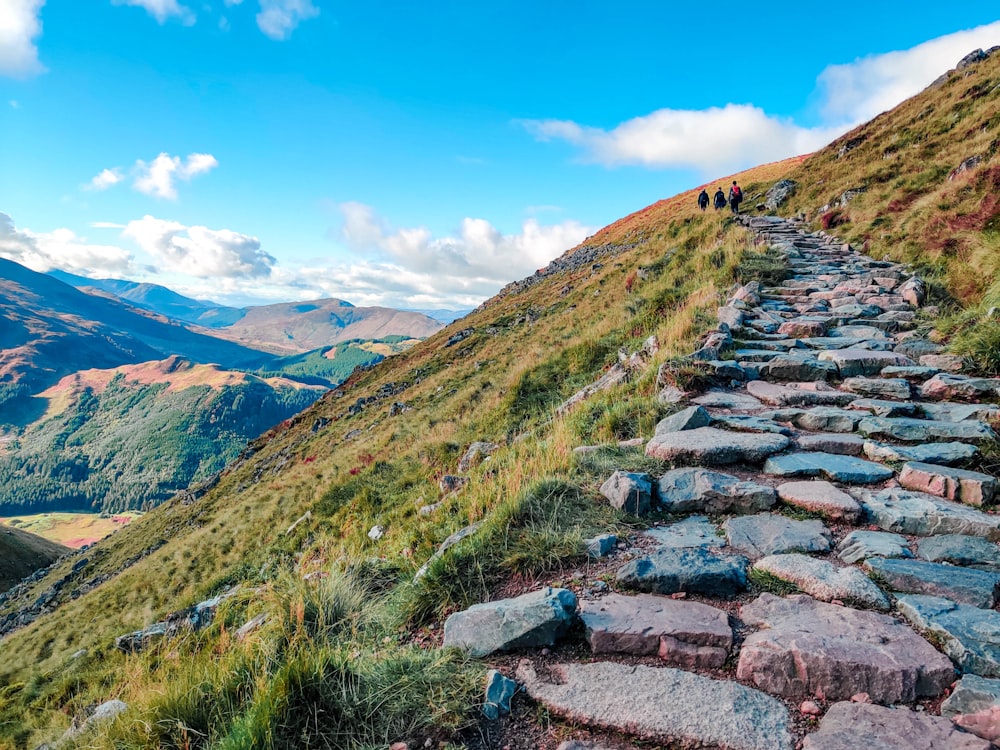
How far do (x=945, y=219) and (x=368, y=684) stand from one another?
17.7 meters

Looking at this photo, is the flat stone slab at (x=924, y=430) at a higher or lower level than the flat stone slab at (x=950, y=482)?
higher

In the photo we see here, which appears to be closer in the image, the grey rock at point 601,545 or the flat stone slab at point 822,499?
the grey rock at point 601,545

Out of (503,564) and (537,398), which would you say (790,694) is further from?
→ (537,398)

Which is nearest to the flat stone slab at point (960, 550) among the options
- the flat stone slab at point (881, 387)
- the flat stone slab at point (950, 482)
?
the flat stone slab at point (950, 482)

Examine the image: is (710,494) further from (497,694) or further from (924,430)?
(497,694)

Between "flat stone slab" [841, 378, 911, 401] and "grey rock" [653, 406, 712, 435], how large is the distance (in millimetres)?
2212

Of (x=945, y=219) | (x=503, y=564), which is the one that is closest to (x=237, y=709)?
(x=503, y=564)

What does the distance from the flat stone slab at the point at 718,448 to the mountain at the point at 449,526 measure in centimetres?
17

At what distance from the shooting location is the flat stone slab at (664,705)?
2.28 metres

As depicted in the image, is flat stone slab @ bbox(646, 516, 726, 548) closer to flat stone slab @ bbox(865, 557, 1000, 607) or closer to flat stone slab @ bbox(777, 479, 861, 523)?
flat stone slab @ bbox(777, 479, 861, 523)

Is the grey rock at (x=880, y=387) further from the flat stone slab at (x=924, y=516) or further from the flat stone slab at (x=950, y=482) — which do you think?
the flat stone slab at (x=924, y=516)

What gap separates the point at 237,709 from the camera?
9.19ft

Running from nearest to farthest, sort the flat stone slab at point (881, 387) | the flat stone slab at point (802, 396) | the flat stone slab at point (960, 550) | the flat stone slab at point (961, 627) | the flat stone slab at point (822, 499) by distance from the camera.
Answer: the flat stone slab at point (961, 627) → the flat stone slab at point (960, 550) → the flat stone slab at point (822, 499) → the flat stone slab at point (881, 387) → the flat stone slab at point (802, 396)

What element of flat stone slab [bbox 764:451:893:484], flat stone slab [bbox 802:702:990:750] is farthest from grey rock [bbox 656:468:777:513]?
flat stone slab [bbox 802:702:990:750]
